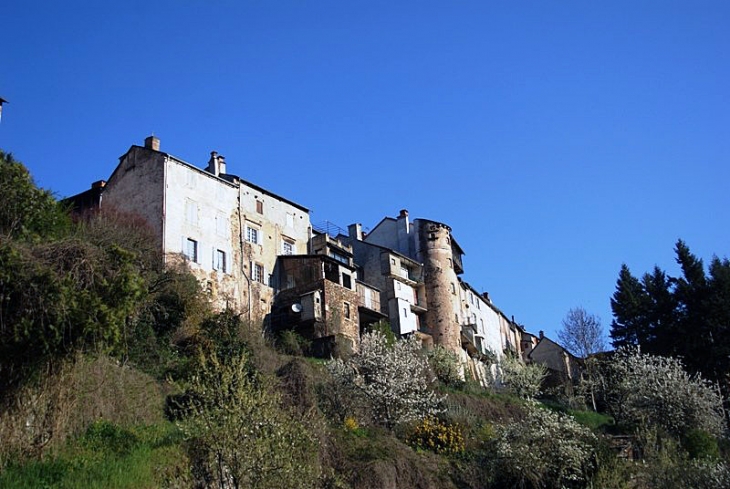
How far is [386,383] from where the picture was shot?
3609 cm

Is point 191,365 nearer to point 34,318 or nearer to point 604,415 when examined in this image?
→ point 34,318

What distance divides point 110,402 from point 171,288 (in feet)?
46.8

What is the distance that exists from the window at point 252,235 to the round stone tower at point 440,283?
15709 millimetres

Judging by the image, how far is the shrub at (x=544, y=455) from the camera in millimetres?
30156

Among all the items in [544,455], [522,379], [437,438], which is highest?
[522,379]

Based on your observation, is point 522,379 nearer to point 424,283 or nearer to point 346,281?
point 424,283

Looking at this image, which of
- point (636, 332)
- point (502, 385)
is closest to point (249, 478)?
point (502, 385)

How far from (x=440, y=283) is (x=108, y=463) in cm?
4175

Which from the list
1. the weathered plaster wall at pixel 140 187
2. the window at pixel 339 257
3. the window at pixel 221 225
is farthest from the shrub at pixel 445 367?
the weathered plaster wall at pixel 140 187

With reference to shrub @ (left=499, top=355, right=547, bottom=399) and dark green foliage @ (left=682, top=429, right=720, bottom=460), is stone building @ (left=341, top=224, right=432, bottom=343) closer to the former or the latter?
shrub @ (left=499, top=355, right=547, bottom=399)

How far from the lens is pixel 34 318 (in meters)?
19.6

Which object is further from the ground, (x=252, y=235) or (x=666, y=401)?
(x=252, y=235)

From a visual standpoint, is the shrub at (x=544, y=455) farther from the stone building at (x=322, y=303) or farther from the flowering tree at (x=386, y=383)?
the stone building at (x=322, y=303)

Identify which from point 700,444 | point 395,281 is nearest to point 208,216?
→ point 395,281
